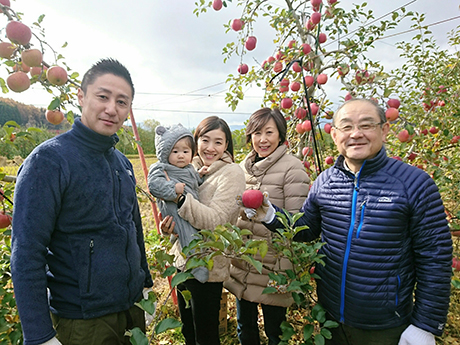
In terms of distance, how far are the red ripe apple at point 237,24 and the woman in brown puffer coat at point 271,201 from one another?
1329 mm

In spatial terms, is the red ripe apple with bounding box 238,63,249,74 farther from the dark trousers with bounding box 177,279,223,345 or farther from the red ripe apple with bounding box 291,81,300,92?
the dark trousers with bounding box 177,279,223,345

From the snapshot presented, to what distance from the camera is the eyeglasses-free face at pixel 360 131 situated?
3.67ft

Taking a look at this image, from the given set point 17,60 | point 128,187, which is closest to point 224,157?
point 128,187

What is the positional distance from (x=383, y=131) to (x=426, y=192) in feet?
1.02

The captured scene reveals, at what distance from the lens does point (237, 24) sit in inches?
99.2

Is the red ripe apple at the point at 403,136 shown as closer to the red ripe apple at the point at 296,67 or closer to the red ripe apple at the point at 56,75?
the red ripe apple at the point at 296,67

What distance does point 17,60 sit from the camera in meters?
1.24

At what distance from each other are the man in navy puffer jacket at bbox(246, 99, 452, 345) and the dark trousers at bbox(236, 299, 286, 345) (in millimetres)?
387

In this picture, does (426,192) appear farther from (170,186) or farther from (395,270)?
(170,186)

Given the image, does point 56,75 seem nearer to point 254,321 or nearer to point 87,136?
point 87,136

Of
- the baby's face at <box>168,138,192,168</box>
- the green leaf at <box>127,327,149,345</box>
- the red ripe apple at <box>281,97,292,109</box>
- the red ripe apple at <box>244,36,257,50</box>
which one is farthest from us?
Result: the red ripe apple at <box>244,36,257,50</box>

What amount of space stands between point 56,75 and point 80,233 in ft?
2.40

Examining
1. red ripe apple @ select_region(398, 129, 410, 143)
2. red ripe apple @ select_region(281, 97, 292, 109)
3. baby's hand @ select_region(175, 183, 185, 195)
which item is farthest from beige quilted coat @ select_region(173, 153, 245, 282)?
red ripe apple @ select_region(398, 129, 410, 143)

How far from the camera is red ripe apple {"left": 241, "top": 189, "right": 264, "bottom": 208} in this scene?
1281 millimetres
